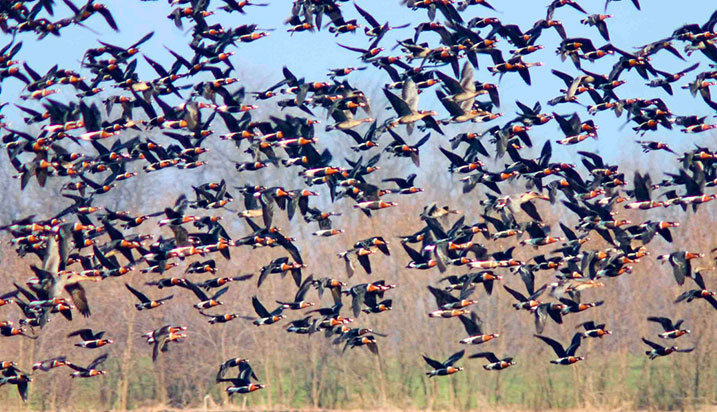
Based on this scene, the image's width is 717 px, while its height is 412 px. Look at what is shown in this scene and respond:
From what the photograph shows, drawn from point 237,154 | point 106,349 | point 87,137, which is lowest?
point 106,349

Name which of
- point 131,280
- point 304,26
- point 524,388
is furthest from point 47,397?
point 304,26

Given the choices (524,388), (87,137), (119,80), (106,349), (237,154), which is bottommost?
(524,388)

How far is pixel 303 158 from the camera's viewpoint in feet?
54.2

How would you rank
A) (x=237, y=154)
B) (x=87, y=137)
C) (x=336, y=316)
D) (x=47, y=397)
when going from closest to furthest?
1. (x=87, y=137)
2. (x=336, y=316)
3. (x=47, y=397)
4. (x=237, y=154)

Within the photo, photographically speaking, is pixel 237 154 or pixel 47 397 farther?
pixel 237 154

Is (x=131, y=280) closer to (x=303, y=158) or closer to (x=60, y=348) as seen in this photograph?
(x=60, y=348)

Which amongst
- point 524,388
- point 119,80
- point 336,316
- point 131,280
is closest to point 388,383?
point 524,388

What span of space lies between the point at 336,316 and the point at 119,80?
18.4ft

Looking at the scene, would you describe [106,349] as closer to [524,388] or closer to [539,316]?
[524,388]

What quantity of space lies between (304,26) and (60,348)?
2032 centimetres

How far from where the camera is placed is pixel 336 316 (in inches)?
663

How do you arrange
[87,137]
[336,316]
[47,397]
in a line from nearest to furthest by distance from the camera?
1. [87,137]
2. [336,316]
3. [47,397]

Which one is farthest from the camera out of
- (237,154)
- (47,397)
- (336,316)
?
(237,154)

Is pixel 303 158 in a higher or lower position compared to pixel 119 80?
lower
